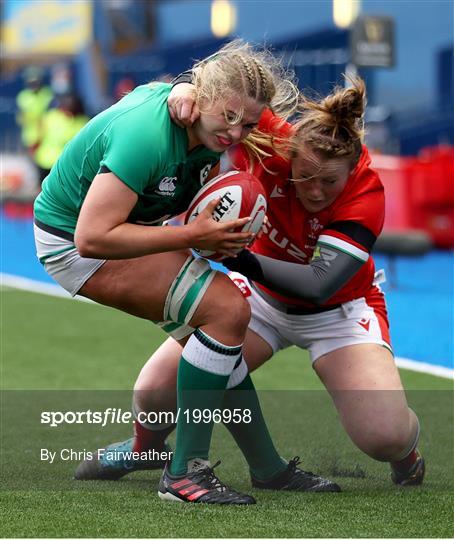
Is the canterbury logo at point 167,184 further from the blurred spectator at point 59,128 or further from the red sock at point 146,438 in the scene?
the blurred spectator at point 59,128

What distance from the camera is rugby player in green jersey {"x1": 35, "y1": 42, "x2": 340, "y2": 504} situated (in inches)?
157

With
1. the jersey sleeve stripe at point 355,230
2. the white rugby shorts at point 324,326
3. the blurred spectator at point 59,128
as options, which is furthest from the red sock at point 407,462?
the blurred spectator at point 59,128

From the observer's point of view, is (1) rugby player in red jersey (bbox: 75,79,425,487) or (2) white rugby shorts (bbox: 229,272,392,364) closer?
(1) rugby player in red jersey (bbox: 75,79,425,487)

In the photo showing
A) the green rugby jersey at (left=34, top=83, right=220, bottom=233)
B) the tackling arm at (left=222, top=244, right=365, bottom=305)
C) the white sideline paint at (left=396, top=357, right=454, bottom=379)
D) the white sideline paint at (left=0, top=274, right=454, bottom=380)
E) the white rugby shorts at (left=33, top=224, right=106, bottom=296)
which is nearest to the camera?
the green rugby jersey at (left=34, top=83, right=220, bottom=233)

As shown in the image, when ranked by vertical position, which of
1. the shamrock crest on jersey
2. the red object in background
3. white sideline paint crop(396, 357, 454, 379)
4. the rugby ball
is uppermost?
the shamrock crest on jersey

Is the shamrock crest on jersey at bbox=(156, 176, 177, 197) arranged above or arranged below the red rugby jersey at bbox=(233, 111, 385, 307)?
above

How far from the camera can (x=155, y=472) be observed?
500cm

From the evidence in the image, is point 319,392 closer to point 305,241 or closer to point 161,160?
point 305,241

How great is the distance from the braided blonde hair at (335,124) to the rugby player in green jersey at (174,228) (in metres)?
0.11

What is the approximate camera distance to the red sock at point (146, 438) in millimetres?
4840

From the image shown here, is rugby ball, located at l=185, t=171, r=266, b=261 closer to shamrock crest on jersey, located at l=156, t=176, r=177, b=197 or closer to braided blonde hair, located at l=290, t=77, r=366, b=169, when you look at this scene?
shamrock crest on jersey, located at l=156, t=176, r=177, b=197

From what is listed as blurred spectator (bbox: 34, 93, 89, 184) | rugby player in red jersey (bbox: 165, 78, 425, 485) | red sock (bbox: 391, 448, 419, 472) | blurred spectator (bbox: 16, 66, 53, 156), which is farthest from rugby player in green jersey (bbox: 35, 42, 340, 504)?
blurred spectator (bbox: 16, 66, 53, 156)

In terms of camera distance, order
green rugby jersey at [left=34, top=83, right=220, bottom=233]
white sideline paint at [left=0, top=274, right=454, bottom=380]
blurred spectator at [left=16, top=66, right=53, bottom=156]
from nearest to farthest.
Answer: green rugby jersey at [left=34, top=83, right=220, bottom=233], white sideline paint at [left=0, top=274, right=454, bottom=380], blurred spectator at [left=16, top=66, right=53, bottom=156]

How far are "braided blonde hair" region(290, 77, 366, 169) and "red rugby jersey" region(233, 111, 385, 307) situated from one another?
0.10 meters
